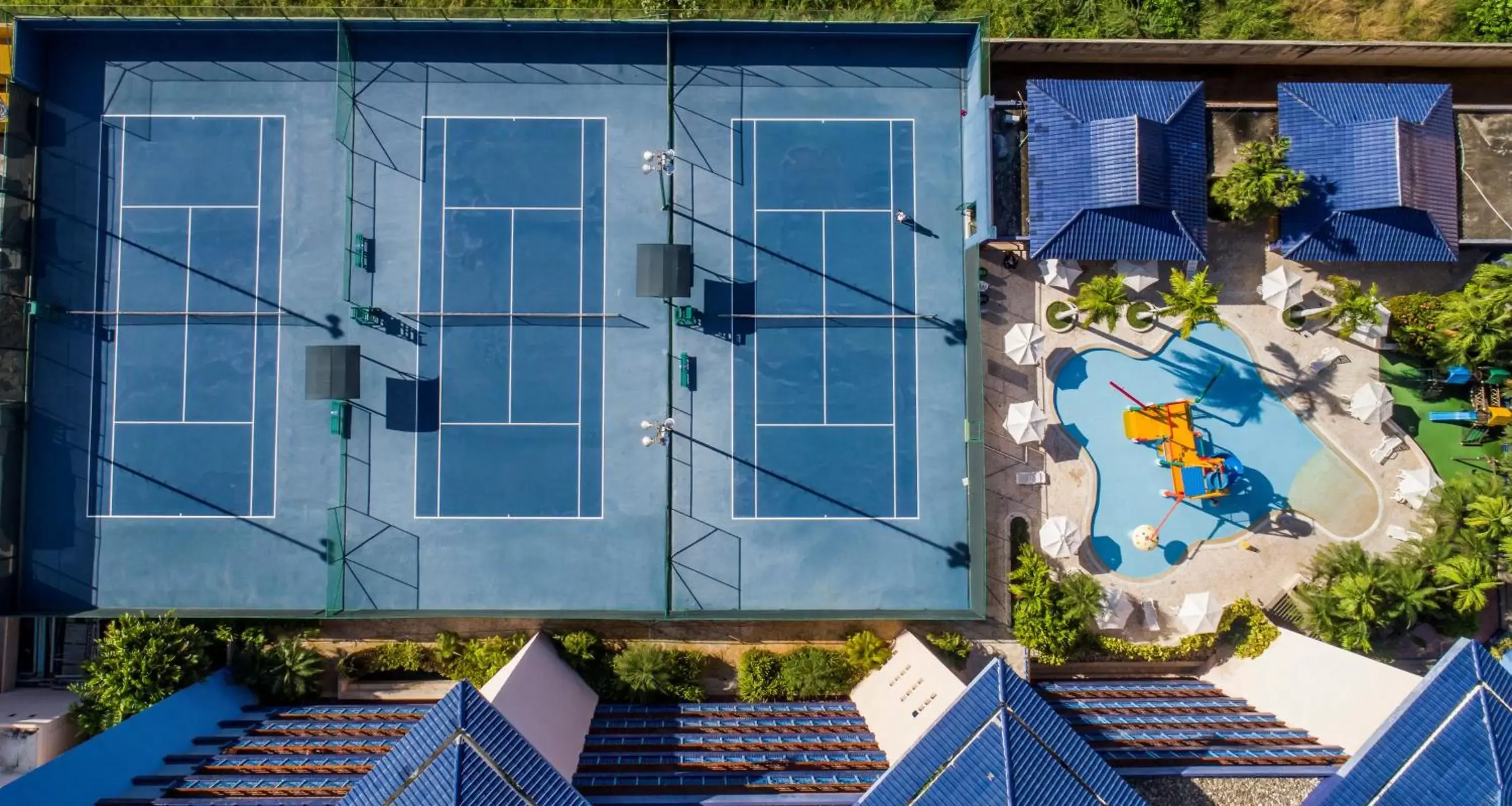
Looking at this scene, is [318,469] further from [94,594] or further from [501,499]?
[94,594]

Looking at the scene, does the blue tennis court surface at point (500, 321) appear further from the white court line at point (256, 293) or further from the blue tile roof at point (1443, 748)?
the blue tile roof at point (1443, 748)

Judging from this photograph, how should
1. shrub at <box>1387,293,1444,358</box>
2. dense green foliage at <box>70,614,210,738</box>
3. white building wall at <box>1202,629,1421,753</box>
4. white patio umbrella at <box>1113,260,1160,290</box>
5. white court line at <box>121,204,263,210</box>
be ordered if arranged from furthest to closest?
white patio umbrella at <box>1113,260,1160,290</box>, shrub at <box>1387,293,1444,358</box>, white court line at <box>121,204,263,210</box>, dense green foliage at <box>70,614,210,738</box>, white building wall at <box>1202,629,1421,753</box>

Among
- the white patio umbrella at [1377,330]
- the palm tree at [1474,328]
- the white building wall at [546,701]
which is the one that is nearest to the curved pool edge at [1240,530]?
the white patio umbrella at [1377,330]

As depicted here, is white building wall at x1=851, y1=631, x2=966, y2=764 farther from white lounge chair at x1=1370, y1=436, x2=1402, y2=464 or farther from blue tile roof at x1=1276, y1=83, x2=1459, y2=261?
blue tile roof at x1=1276, y1=83, x2=1459, y2=261

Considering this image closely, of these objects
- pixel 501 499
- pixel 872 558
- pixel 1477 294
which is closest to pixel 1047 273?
pixel 872 558

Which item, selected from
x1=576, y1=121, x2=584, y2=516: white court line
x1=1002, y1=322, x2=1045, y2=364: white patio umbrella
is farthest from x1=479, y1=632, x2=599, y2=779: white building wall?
x1=1002, y1=322, x2=1045, y2=364: white patio umbrella
